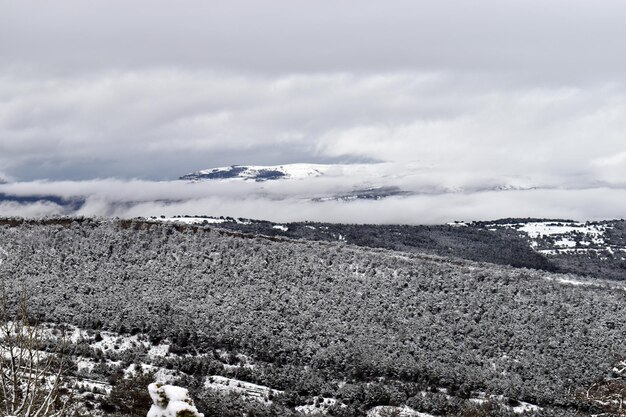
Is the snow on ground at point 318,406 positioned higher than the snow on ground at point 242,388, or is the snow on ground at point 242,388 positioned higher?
the snow on ground at point 242,388

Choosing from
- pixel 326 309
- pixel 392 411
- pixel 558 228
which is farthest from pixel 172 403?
pixel 558 228

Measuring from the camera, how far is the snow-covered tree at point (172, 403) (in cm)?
716

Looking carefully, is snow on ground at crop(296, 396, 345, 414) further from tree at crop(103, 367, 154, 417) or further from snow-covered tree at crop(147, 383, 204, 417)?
snow-covered tree at crop(147, 383, 204, 417)

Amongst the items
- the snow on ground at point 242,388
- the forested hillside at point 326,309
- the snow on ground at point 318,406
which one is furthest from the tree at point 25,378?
the forested hillside at point 326,309

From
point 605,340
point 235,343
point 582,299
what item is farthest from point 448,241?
point 235,343

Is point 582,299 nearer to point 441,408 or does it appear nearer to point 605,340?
point 605,340

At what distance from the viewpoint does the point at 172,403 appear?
720 centimetres

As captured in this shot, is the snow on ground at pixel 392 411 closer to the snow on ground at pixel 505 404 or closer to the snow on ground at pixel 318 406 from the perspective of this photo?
the snow on ground at pixel 318 406

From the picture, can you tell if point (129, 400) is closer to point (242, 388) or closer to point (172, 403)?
point (242, 388)

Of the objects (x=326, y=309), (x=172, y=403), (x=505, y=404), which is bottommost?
(x=505, y=404)

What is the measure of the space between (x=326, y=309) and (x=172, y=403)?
107ft

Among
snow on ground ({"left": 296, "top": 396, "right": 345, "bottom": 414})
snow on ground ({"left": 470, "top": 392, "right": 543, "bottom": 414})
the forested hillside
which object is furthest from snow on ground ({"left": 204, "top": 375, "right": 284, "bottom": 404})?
snow on ground ({"left": 470, "top": 392, "right": 543, "bottom": 414})

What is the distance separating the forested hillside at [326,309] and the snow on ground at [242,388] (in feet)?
2.27

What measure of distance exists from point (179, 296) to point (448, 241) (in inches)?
2468
